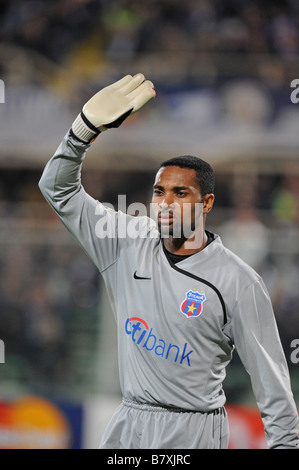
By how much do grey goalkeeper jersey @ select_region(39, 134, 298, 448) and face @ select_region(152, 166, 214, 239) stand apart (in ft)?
0.61

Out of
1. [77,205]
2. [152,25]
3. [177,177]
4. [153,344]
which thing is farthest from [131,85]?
[152,25]

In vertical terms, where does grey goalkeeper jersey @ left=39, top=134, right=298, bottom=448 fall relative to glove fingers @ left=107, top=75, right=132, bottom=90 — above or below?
below

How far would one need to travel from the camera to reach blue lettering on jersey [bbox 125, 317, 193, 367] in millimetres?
3111

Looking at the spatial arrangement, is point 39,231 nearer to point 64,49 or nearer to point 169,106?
point 169,106

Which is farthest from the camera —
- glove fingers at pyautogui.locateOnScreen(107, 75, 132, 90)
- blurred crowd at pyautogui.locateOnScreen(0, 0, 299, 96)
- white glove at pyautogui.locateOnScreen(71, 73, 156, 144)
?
blurred crowd at pyautogui.locateOnScreen(0, 0, 299, 96)

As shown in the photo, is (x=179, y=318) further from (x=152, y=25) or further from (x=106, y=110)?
(x=152, y=25)

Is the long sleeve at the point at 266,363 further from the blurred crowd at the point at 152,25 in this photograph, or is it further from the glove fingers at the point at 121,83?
the blurred crowd at the point at 152,25

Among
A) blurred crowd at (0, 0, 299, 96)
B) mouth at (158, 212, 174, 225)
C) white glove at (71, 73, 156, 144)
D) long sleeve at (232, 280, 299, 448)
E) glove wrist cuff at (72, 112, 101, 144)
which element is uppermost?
blurred crowd at (0, 0, 299, 96)

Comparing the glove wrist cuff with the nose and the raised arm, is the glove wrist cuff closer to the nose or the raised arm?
the raised arm

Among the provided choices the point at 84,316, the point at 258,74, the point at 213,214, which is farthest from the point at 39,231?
the point at 258,74

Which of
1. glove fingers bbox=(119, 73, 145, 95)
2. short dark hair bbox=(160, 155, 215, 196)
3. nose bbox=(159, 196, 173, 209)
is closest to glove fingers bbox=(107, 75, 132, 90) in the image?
glove fingers bbox=(119, 73, 145, 95)

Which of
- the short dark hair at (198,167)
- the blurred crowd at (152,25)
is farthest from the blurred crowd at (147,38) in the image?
the short dark hair at (198,167)

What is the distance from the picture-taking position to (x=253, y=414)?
6457 mm

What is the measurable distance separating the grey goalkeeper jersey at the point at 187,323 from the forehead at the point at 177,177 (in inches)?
13.0
